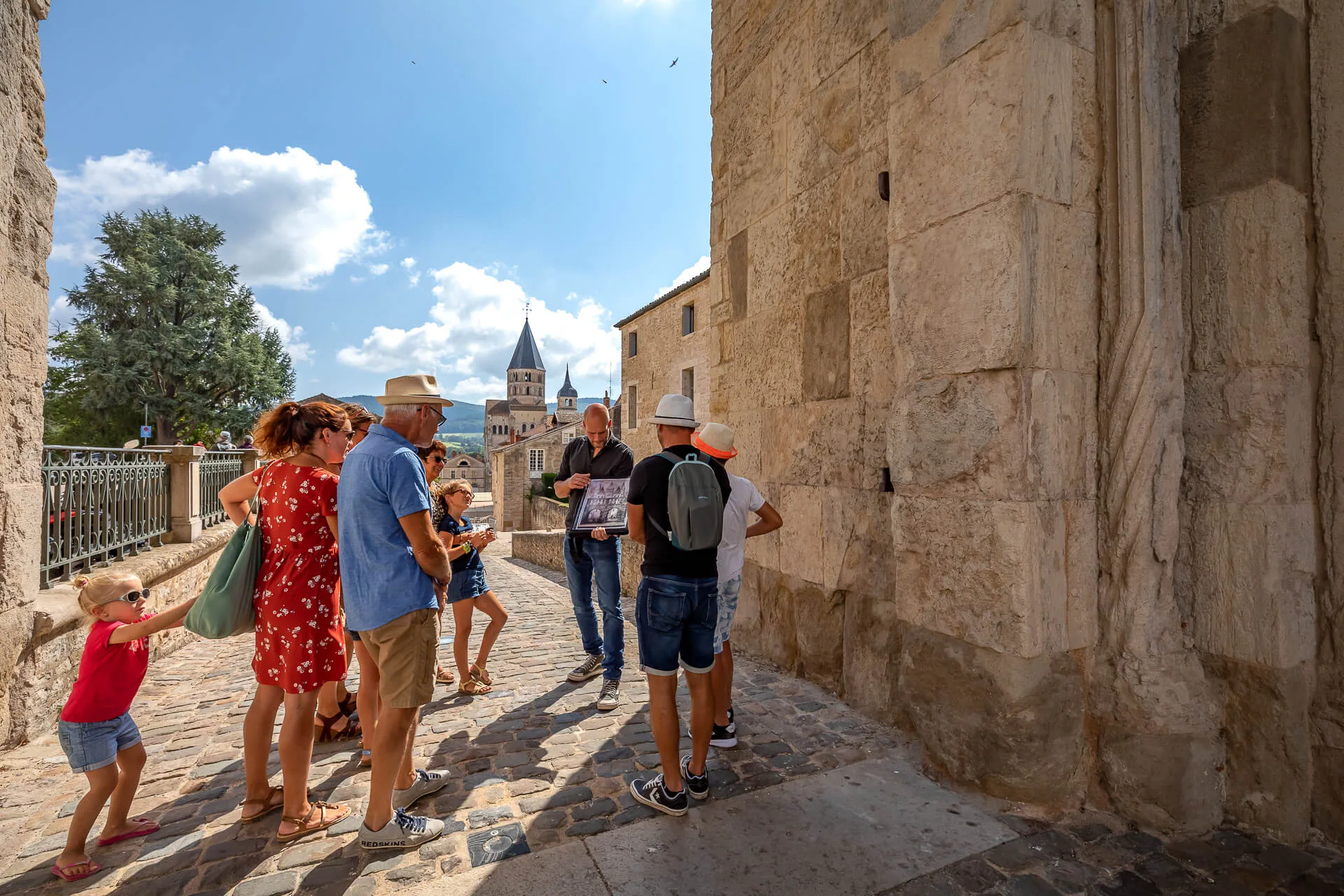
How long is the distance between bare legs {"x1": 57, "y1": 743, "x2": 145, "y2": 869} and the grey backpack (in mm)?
2229

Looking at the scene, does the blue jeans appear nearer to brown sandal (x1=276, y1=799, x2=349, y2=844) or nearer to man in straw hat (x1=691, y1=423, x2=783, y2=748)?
man in straw hat (x1=691, y1=423, x2=783, y2=748)

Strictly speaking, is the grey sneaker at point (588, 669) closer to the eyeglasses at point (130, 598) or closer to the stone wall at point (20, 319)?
the eyeglasses at point (130, 598)

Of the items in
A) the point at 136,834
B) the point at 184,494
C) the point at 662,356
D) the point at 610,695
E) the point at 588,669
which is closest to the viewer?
the point at 136,834

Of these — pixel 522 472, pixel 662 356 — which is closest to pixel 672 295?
pixel 662 356

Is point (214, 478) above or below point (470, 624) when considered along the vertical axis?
above

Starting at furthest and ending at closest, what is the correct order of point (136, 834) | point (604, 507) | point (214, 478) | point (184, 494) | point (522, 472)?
point (522, 472), point (214, 478), point (184, 494), point (604, 507), point (136, 834)

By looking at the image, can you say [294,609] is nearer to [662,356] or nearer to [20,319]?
[20,319]

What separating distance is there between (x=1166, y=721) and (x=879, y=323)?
87.6 inches

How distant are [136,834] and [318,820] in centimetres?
66

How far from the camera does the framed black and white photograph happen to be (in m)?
4.06

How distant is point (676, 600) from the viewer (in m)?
2.67

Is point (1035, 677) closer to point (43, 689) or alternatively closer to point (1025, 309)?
point (1025, 309)

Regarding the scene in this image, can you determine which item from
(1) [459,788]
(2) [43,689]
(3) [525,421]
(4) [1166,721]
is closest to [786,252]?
(4) [1166,721]

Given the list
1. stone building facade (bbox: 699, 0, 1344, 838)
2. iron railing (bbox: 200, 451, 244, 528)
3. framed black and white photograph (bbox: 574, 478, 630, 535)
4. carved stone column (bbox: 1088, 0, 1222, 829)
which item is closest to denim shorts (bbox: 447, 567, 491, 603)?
framed black and white photograph (bbox: 574, 478, 630, 535)
